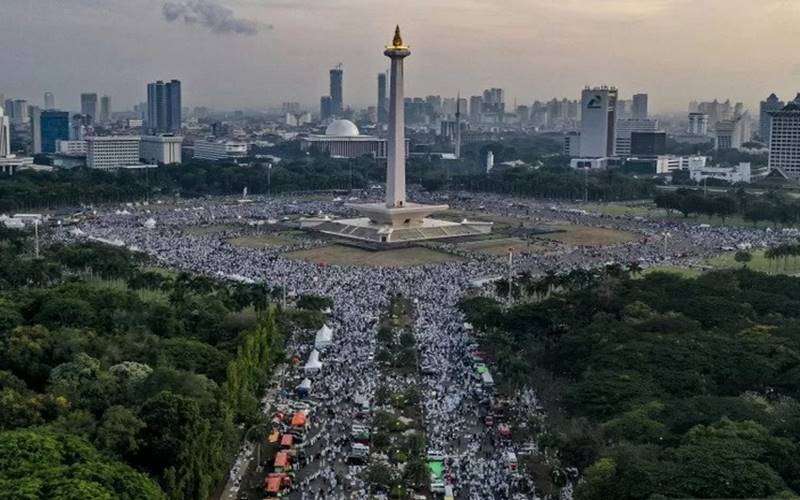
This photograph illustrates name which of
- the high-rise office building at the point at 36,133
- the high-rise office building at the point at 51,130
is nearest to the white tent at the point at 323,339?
the high-rise office building at the point at 51,130

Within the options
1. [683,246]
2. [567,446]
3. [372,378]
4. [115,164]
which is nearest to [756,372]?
[567,446]

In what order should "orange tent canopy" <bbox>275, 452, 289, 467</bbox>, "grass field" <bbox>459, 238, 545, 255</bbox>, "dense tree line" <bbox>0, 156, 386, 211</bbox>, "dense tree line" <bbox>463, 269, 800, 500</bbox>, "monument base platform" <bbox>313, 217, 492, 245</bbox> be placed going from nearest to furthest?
"dense tree line" <bbox>463, 269, 800, 500</bbox> → "orange tent canopy" <bbox>275, 452, 289, 467</bbox> → "grass field" <bbox>459, 238, 545, 255</bbox> → "monument base platform" <bbox>313, 217, 492, 245</bbox> → "dense tree line" <bbox>0, 156, 386, 211</bbox>

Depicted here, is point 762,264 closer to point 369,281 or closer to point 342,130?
point 369,281

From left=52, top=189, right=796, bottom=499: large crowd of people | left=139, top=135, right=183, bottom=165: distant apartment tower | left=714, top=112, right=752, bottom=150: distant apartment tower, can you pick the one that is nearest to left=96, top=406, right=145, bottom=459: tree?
left=52, top=189, right=796, bottom=499: large crowd of people

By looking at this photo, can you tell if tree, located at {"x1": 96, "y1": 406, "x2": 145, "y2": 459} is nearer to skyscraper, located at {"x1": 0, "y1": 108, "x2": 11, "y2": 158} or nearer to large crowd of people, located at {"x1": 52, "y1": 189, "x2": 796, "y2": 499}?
large crowd of people, located at {"x1": 52, "y1": 189, "x2": 796, "y2": 499}

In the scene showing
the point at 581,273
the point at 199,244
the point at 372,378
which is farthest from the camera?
the point at 199,244

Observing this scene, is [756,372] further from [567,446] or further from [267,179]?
[267,179]

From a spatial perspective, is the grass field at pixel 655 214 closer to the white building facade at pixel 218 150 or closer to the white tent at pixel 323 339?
the white tent at pixel 323 339
